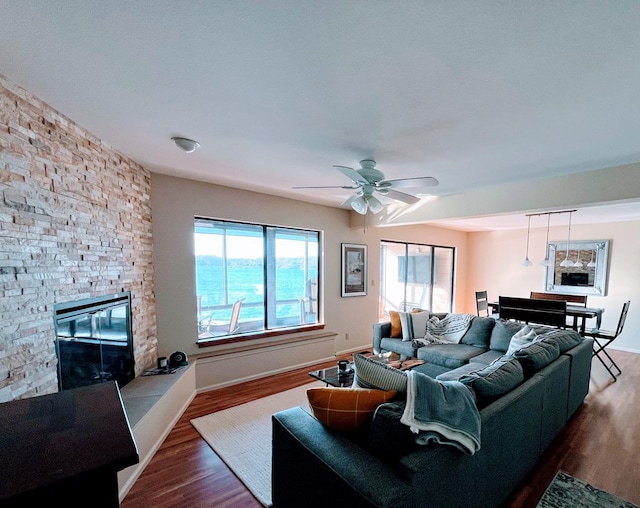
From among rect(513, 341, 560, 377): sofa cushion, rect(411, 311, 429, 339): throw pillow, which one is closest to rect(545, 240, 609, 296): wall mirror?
rect(411, 311, 429, 339): throw pillow

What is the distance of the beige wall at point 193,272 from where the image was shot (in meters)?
3.29

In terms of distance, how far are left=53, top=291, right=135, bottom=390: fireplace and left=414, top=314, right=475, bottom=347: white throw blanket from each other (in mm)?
3429

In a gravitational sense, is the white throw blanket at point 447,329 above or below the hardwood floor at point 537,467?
above

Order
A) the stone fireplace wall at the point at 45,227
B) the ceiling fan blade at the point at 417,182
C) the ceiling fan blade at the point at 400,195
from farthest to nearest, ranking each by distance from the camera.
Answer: the ceiling fan blade at the point at 400,195 < the ceiling fan blade at the point at 417,182 < the stone fireplace wall at the point at 45,227

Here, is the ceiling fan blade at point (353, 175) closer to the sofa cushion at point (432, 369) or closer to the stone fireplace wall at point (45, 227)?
the stone fireplace wall at point (45, 227)

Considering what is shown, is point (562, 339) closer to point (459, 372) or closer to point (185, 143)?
point (459, 372)

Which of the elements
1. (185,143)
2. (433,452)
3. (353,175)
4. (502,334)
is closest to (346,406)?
(433,452)

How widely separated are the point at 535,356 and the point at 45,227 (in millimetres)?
3444

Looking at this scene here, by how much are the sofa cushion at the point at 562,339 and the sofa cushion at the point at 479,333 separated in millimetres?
906

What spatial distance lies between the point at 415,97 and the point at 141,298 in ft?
9.82

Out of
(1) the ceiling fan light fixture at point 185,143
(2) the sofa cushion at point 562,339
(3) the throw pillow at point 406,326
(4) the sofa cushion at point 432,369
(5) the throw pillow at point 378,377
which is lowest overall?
(4) the sofa cushion at point 432,369

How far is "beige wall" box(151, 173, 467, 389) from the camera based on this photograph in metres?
3.29

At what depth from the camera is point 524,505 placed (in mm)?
1870

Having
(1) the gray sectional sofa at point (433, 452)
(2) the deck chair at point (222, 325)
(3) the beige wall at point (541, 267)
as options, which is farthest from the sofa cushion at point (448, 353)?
(3) the beige wall at point (541, 267)
